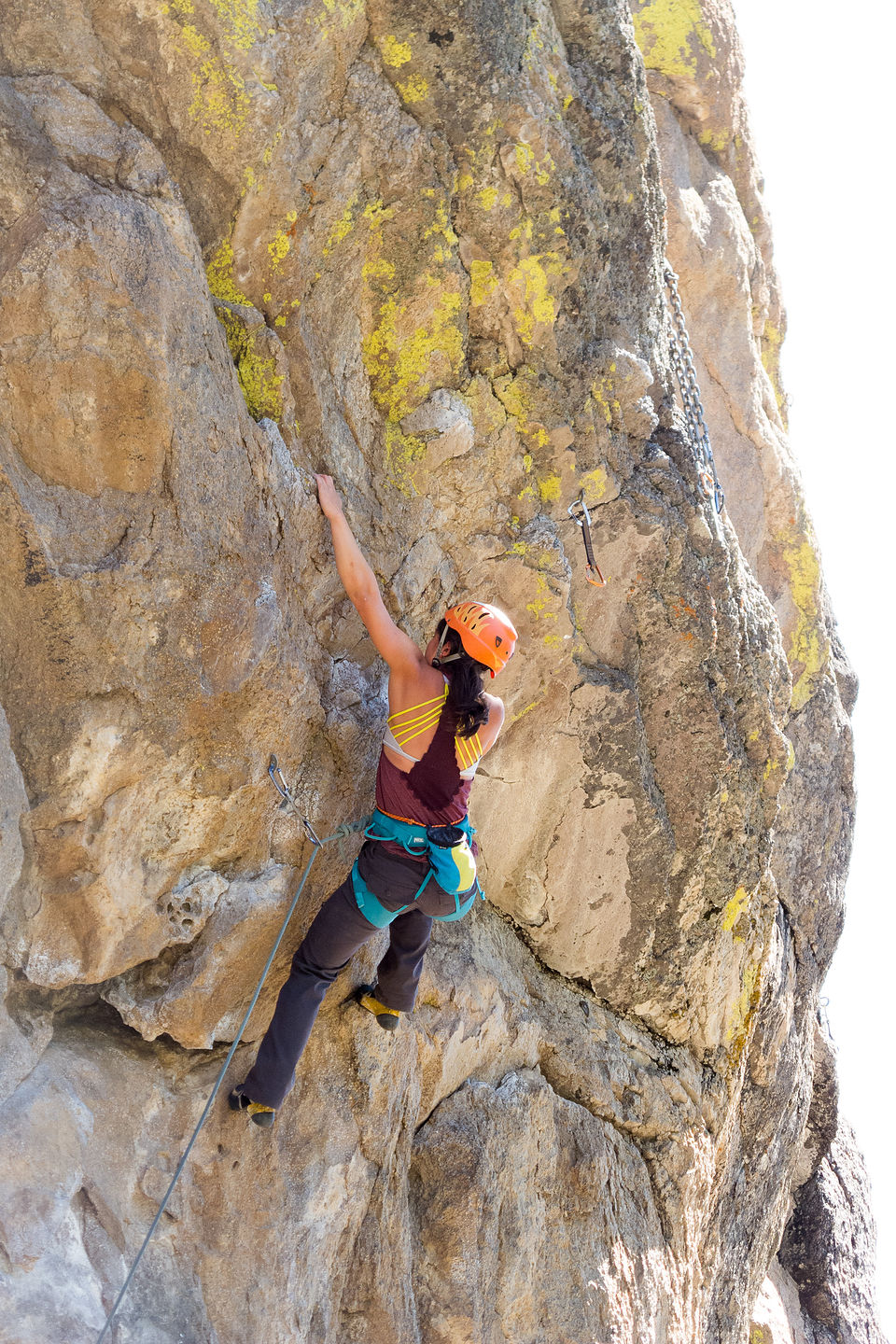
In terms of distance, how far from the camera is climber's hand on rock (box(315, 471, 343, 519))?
3693 millimetres

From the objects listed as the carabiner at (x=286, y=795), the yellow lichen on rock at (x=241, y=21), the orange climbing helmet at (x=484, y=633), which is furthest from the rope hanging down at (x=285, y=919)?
the yellow lichen on rock at (x=241, y=21)

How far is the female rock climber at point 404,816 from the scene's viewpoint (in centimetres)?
347

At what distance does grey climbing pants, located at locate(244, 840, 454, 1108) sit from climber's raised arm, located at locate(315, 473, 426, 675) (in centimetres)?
69

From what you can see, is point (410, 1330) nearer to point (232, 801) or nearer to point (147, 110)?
point (232, 801)

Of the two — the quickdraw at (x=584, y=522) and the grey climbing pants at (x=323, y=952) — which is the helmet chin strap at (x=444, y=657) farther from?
the quickdraw at (x=584, y=522)

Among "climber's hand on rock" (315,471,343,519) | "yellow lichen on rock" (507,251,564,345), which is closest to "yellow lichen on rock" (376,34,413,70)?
"yellow lichen on rock" (507,251,564,345)

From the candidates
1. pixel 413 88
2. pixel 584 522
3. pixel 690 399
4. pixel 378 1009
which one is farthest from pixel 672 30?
pixel 378 1009

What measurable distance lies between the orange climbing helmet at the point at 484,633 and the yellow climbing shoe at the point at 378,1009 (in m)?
1.48

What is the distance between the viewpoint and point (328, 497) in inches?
146

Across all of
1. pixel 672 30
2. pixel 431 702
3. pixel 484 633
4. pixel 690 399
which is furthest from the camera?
pixel 672 30

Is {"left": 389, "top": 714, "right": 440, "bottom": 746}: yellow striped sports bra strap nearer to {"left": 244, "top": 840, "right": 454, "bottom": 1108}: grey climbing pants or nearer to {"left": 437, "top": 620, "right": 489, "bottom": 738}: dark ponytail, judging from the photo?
{"left": 437, "top": 620, "right": 489, "bottom": 738}: dark ponytail

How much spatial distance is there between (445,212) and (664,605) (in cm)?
210

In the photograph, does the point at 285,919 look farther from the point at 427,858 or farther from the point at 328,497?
the point at 328,497

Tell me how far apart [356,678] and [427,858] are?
81 centimetres
